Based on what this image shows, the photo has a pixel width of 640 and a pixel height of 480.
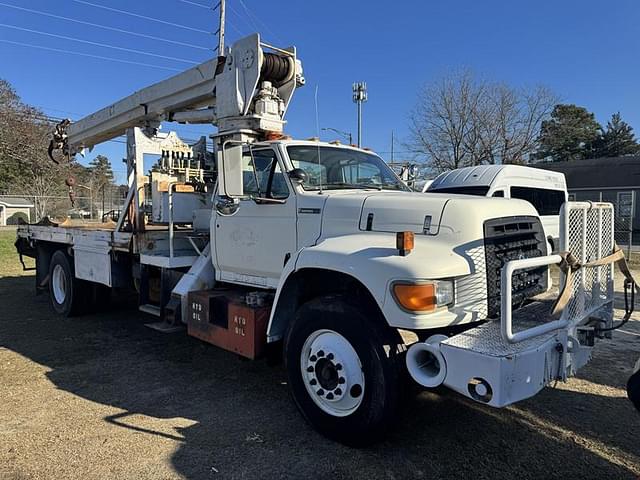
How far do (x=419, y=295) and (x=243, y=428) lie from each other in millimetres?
1878

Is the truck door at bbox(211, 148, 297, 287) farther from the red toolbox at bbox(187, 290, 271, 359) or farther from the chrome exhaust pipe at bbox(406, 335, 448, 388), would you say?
the chrome exhaust pipe at bbox(406, 335, 448, 388)

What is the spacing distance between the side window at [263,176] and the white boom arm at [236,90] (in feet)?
2.50

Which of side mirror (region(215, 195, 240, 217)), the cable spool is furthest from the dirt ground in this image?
the cable spool

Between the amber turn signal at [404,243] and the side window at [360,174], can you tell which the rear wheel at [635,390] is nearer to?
the amber turn signal at [404,243]

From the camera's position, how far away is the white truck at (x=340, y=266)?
3.13 m

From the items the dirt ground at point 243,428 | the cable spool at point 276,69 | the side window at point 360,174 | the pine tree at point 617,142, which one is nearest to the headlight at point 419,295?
the dirt ground at point 243,428

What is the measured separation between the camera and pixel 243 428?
3949mm

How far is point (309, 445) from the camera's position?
3.63 meters

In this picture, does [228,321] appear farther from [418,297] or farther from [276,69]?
[276,69]

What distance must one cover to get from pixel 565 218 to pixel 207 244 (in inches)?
145

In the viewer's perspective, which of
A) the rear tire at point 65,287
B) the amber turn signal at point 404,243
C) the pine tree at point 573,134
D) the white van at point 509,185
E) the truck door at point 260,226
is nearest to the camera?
the amber turn signal at point 404,243

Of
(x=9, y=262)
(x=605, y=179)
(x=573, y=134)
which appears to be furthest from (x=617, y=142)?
(x=9, y=262)

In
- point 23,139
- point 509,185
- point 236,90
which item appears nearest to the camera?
point 236,90

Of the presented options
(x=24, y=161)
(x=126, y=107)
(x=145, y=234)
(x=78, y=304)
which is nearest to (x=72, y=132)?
(x=126, y=107)
